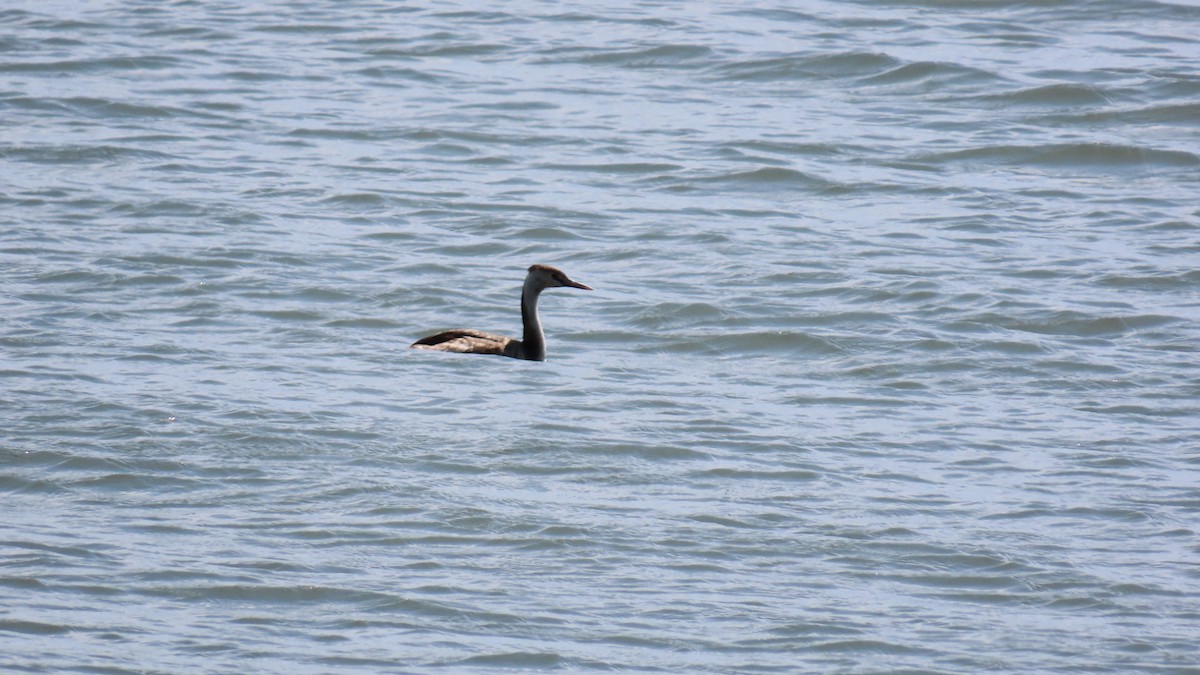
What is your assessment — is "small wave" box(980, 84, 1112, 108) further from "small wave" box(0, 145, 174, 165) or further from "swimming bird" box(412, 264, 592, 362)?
"small wave" box(0, 145, 174, 165)

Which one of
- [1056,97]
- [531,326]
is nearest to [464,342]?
[531,326]

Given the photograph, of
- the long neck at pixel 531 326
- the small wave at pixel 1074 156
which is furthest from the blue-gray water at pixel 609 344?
the long neck at pixel 531 326

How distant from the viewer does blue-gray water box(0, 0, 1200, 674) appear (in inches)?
303

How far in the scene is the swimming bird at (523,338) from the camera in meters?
11.8

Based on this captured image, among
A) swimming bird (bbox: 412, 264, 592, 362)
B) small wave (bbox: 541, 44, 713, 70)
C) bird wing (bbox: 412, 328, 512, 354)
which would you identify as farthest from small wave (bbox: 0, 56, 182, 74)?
bird wing (bbox: 412, 328, 512, 354)

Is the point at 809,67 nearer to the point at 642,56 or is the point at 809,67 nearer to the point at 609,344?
the point at 642,56

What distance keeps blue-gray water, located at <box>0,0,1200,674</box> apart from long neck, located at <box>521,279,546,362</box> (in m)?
0.22

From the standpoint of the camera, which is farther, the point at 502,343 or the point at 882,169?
the point at 882,169

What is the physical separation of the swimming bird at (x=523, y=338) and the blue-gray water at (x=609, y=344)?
130 millimetres

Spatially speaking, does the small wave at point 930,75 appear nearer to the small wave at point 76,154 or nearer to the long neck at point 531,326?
the small wave at point 76,154

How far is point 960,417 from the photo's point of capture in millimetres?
10430

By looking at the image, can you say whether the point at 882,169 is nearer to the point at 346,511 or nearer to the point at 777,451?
the point at 777,451

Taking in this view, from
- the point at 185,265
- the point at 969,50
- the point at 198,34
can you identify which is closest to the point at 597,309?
the point at 185,265

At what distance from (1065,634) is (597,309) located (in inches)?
231
